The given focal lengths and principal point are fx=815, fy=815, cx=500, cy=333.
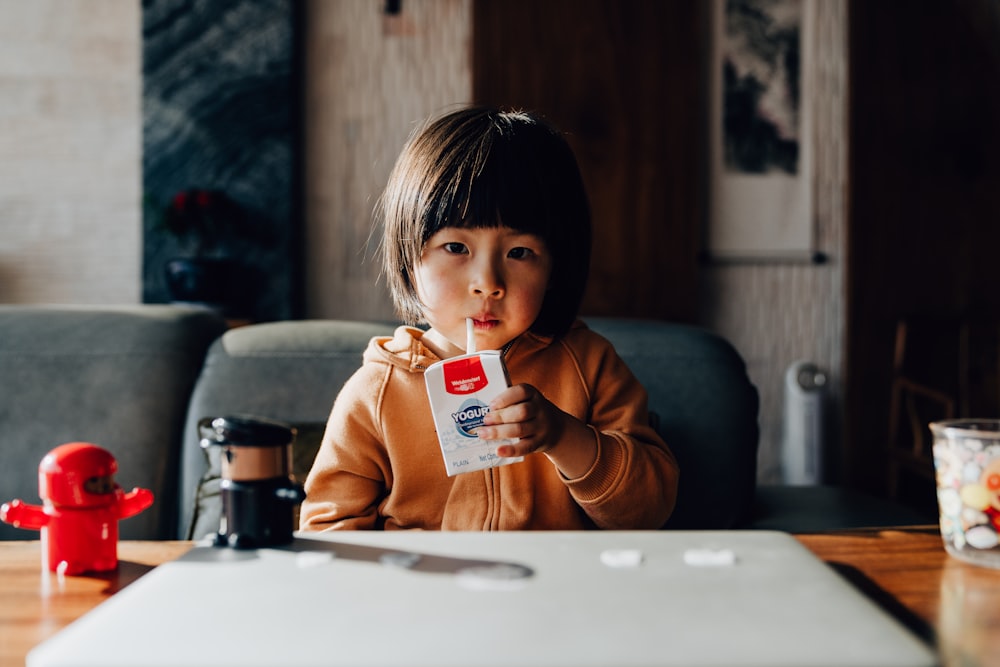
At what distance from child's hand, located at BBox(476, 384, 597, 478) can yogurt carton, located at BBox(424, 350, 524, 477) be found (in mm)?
10

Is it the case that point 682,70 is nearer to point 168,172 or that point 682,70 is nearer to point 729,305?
point 729,305

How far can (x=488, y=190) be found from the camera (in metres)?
0.94

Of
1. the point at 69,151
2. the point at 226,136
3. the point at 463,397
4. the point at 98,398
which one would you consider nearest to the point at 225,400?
the point at 98,398

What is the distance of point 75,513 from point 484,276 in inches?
18.3

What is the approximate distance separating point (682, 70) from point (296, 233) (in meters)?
1.52

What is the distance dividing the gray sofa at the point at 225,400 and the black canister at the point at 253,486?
28.6 inches

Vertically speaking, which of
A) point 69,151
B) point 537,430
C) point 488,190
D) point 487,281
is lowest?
point 537,430

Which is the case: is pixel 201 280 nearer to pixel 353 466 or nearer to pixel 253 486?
pixel 353 466

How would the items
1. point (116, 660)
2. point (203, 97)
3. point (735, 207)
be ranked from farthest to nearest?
point (735, 207) → point (203, 97) → point (116, 660)

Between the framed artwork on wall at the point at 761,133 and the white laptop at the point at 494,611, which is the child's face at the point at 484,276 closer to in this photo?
the white laptop at the point at 494,611

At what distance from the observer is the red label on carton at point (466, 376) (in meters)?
0.71

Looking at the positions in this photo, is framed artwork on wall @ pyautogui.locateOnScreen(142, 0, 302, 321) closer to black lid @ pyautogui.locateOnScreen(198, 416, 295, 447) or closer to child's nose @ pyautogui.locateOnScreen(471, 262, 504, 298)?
child's nose @ pyautogui.locateOnScreen(471, 262, 504, 298)

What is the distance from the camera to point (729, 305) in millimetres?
3135

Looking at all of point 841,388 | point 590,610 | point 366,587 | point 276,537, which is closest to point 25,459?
point 276,537
